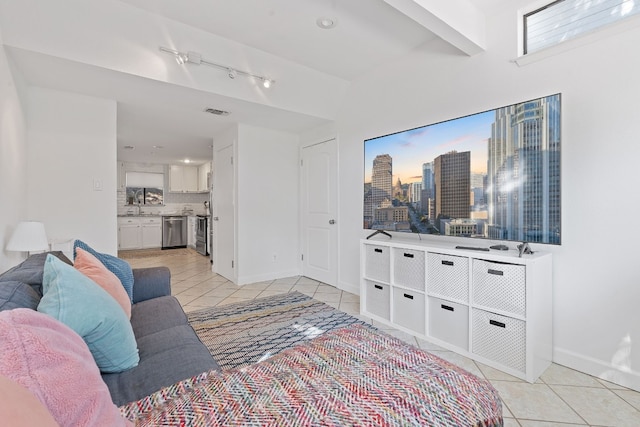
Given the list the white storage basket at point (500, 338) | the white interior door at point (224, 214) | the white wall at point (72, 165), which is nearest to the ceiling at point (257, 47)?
the white wall at point (72, 165)

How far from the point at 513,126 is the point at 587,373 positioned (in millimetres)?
1731

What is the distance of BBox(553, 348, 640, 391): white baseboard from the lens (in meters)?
1.84

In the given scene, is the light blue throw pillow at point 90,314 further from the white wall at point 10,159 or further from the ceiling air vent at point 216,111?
the ceiling air vent at point 216,111

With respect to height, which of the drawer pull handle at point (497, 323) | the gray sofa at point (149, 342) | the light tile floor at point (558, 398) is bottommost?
the light tile floor at point (558, 398)

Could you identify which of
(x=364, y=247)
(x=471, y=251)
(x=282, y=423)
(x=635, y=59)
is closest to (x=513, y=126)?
(x=635, y=59)

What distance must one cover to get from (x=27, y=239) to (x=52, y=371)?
7.19 ft

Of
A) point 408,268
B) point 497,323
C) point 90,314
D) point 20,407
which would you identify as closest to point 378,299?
point 408,268

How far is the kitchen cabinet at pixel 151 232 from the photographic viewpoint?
299 inches

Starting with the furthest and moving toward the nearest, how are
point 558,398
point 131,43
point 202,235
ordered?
point 202,235 → point 131,43 → point 558,398

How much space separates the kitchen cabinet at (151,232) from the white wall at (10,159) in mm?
5252

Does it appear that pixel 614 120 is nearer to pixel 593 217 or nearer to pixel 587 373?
pixel 593 217

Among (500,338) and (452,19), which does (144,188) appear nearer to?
(452,19)

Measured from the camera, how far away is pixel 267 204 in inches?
175

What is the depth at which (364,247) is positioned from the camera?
302cm
